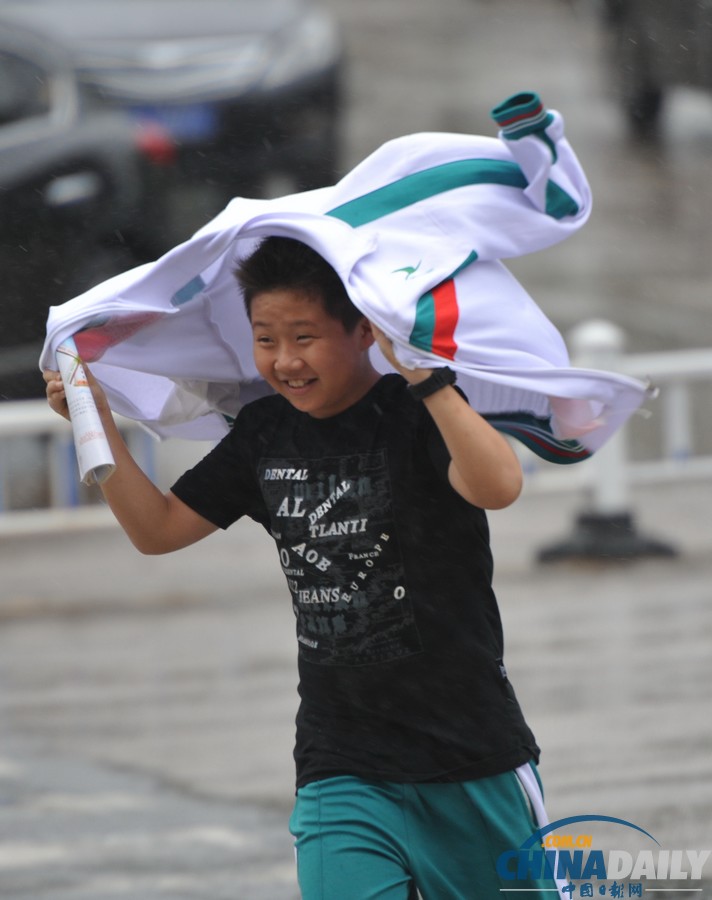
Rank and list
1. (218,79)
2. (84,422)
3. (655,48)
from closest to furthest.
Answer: (84,422)
(218,79)
(655,48)

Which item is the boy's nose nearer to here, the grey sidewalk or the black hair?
the black hair

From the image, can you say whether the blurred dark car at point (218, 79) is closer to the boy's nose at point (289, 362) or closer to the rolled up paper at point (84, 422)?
the rolled up paper at point (84, 422)

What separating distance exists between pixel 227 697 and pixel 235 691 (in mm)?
83

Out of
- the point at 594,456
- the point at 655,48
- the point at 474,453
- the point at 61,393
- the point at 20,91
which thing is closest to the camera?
the point at 474,453

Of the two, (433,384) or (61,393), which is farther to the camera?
(61,393)

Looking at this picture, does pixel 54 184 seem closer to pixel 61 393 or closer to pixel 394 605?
pixel 61 393

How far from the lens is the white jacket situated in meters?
2.88

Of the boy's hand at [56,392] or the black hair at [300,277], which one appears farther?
the boy's hand at [56,392]

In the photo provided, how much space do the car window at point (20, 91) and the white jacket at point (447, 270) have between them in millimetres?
7378

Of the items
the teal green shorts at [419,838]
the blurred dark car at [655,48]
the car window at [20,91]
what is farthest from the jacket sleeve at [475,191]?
the blurred dark car at [655,48]

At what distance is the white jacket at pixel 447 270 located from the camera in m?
2.88

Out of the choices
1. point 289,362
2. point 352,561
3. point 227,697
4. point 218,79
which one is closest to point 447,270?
point 289,362

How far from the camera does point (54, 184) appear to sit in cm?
999

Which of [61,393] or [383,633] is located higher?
[61,393]
